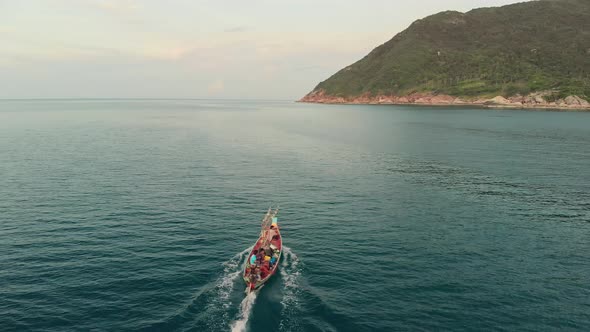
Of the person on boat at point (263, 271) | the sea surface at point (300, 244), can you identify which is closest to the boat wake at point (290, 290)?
the sea surface at point (300, 244)

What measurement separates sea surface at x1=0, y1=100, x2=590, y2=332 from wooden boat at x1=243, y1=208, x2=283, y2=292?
1.44 metres

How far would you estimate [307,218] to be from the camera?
2874 inches

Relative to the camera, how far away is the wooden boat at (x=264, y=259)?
45978mm

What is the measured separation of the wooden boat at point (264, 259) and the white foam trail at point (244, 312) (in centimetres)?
109

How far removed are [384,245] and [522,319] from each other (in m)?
22.2

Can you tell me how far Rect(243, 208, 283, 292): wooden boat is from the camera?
4598 centimetres

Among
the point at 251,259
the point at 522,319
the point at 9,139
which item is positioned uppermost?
the point at 9,139

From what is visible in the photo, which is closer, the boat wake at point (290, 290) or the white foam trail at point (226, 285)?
the boat wake at point (290, 290)

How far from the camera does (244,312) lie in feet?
135

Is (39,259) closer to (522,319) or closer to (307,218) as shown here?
(307,218)

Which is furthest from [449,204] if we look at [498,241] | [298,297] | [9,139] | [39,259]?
[9,139]

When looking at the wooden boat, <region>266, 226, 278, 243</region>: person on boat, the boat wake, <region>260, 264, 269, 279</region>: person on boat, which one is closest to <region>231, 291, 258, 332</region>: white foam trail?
the wooden boat

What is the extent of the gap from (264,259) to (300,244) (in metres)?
12.0

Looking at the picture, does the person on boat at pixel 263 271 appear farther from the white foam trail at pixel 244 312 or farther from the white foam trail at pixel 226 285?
the white foam trail at pixel 226 285
